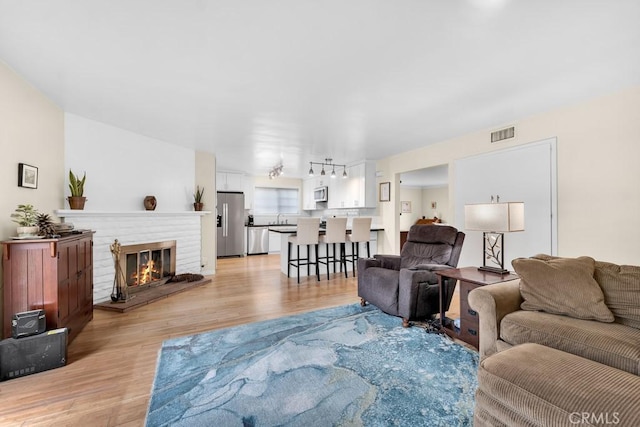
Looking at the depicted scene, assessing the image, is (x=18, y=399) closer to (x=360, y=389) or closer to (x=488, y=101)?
(x=360, y=389)

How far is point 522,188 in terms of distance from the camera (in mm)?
3527

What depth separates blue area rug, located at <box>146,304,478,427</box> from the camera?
1600 millimetres

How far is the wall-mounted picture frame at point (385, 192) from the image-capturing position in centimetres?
586

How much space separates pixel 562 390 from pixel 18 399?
10.0 ft

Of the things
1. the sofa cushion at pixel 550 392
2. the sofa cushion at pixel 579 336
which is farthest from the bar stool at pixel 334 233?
the sofa cushion at pixel 550 392

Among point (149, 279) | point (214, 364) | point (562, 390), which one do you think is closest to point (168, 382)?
point (214, 364)

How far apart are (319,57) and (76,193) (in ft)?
10.7

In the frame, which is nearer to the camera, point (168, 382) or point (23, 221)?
point (168, 382)

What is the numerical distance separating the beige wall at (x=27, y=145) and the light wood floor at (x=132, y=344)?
3.07 feet

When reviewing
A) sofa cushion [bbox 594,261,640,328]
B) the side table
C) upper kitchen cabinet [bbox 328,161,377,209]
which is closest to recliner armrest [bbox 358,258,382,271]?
the side table

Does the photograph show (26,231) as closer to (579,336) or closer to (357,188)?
(579,336)

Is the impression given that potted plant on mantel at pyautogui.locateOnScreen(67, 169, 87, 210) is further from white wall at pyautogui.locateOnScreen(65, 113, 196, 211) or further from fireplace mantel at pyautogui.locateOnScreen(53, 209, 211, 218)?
white wall at pyautogui.locateOnScreen(65, 113, 196, 211)

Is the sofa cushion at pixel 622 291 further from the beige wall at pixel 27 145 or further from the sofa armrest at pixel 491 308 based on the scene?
the beige wall at pixel 27 145

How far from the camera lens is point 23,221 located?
2316 millimetres
